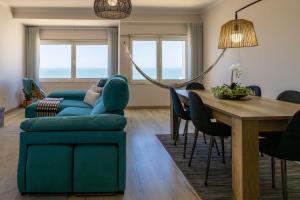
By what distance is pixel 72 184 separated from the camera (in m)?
2.48

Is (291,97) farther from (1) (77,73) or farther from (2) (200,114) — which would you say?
(1) (77,73)

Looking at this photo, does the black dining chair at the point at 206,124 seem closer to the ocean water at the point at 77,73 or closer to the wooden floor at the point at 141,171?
the wooden floor at the point at 141,171

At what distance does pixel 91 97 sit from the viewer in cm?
522

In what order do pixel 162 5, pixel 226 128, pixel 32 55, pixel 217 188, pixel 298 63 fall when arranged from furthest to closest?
pixel 32 55 < pixel 162 5 < pixel 298 63 < pixel 226 128 < pixel 217 188

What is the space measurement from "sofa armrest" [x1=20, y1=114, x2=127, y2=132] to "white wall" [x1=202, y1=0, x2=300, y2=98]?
8.41 ft

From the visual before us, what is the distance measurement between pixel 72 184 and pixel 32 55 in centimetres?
656

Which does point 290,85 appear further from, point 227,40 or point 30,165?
point 30,165

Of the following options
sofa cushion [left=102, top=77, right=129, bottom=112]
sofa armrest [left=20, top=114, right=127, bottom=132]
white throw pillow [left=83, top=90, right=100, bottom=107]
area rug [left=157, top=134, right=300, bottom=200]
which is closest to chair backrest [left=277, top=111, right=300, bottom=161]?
area rug [left=157, top=134, right=300, bottom=200]

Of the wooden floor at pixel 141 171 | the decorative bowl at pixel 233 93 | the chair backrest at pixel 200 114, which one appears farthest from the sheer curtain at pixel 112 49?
the chair backrest at pixel 200 114

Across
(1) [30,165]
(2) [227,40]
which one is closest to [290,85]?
(2) [227,40]

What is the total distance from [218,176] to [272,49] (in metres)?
2.34

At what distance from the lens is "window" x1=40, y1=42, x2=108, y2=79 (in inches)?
342

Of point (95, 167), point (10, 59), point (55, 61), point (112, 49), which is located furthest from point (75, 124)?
point (55, 61)

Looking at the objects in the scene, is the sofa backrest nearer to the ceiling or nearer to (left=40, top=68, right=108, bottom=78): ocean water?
the ceiling
